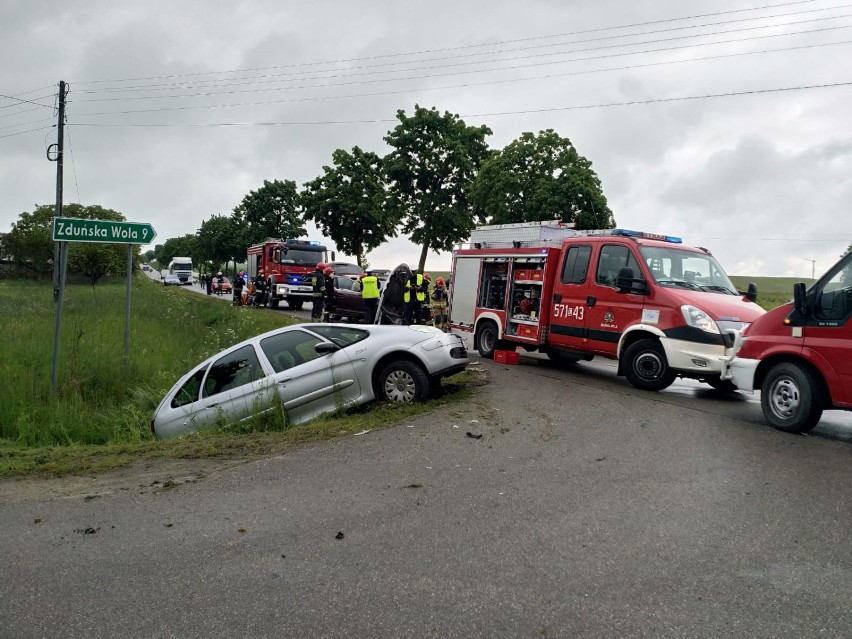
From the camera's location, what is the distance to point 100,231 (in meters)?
10.2

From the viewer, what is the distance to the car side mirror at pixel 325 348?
8.35 metres

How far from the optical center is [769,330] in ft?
24.5

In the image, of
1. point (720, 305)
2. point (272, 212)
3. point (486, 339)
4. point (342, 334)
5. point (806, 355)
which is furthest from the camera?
point (272, 212)

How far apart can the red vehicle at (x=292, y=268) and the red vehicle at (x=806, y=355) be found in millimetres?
23084

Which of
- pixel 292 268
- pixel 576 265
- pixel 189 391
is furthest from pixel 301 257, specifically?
pixel 189 391

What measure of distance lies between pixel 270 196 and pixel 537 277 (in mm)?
58106

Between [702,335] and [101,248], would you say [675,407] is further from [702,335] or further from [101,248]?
[101,248]

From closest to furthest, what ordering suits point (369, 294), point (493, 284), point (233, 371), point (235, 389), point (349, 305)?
1. point (235, 389)
2. point (233, 371)
3. point (493, 284)
4. point (369, 294)
5. point (349, 305)

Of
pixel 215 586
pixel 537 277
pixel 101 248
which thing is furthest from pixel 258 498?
pixel 101 248

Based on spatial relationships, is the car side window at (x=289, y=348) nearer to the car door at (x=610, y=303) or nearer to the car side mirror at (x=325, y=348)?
the car side mirror at (x=325, y=348)

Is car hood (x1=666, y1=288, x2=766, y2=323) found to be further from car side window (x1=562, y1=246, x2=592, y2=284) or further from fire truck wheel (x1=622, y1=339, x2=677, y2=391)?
car side window (x1=562, y1=246, x2=592, y2=284)

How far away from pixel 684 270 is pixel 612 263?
41.4 inches

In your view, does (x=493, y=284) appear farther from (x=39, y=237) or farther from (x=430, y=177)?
(x=39, y=237)

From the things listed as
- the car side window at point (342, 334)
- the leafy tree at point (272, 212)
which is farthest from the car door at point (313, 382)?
the leafy tree at point (272, 212)
